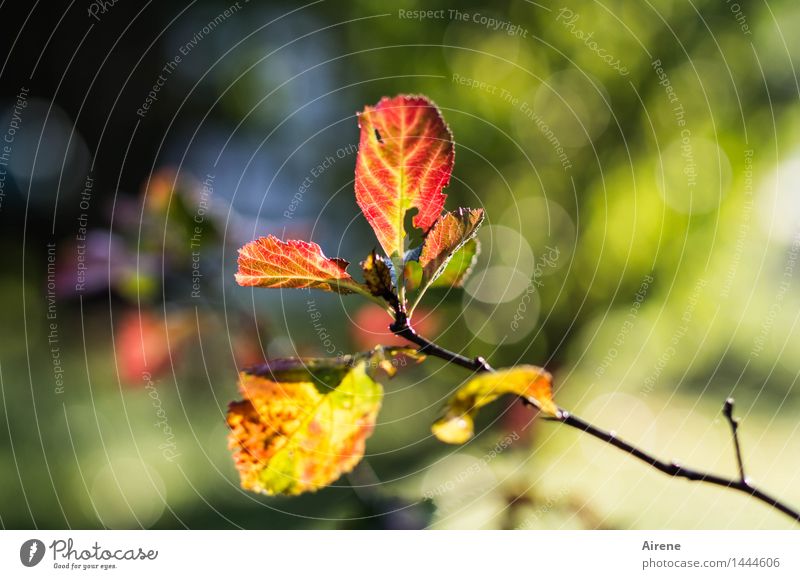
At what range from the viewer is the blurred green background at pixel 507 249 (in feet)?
2.77

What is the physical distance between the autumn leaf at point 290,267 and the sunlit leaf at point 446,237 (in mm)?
31

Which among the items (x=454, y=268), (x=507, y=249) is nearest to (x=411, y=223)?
(x=507, y=249)

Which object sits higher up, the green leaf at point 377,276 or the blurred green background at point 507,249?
the blurred green background at point 507,249

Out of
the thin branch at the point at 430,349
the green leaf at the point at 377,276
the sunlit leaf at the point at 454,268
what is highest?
the sunlit leaf at the point at 454,268

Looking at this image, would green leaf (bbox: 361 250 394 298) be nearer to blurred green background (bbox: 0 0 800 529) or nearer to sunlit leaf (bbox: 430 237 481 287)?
sunlit leaf (bbox: 430 237 481 287)

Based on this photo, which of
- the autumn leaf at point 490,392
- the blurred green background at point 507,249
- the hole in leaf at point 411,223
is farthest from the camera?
the blurred green background at point 507,249

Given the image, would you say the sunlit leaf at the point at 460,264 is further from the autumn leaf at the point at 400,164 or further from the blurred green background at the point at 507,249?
the blurred green background at the point at 507,249

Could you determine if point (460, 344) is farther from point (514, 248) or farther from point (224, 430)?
point (224, 430)

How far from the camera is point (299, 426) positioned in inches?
10.9

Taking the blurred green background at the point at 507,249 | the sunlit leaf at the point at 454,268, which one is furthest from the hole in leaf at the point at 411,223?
the blurred green background at the point at 507,249

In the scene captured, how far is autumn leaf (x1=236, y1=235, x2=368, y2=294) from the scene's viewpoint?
26 cm

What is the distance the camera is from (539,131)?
105 centimetres

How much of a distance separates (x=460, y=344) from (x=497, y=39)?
548 mm

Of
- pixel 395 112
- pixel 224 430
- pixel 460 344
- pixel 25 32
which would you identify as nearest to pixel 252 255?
pixel 395 112
